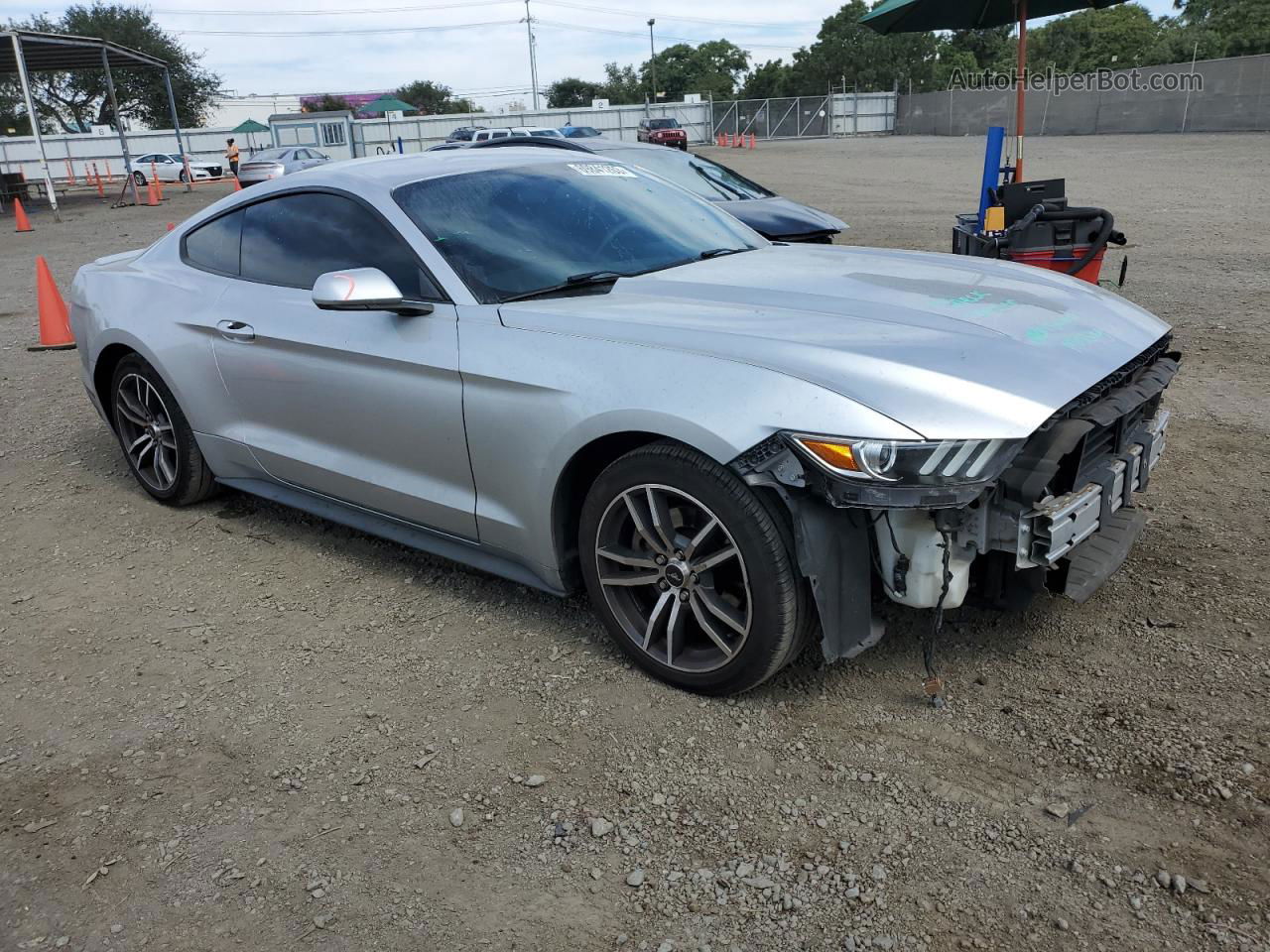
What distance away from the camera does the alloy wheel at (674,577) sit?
288 cm

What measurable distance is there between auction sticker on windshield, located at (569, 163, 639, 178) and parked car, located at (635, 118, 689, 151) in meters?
37.5

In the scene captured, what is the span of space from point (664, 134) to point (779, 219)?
3586 cm

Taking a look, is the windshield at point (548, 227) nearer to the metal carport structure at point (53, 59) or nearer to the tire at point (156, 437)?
the tire at point (156, 437)

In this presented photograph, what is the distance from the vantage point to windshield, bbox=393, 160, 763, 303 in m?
3.45

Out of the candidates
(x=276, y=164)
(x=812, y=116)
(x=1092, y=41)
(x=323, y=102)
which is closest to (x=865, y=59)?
(x=1092, y=41)

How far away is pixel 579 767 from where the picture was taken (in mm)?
2807

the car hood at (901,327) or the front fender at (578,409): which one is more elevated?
the car hood at (901,327)

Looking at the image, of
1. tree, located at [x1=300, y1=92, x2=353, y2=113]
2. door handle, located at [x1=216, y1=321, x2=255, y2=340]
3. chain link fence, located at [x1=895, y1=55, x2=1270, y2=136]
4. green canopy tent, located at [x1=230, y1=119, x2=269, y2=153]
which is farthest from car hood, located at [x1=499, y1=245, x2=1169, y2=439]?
tree, located at [x1=300, y1=92, x2=353, y2=113]

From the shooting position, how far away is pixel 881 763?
2.72 m

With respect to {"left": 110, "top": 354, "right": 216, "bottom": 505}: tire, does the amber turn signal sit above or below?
above

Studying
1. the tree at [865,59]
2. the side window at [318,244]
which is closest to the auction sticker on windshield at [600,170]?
the side window at [318,244]

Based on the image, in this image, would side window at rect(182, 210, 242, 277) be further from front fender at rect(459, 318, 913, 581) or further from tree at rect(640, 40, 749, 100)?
tree at rect(640, 40, 749, 100)

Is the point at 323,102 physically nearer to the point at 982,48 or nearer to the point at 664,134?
the point at 982,48

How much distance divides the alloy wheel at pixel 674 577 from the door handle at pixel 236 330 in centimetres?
186
